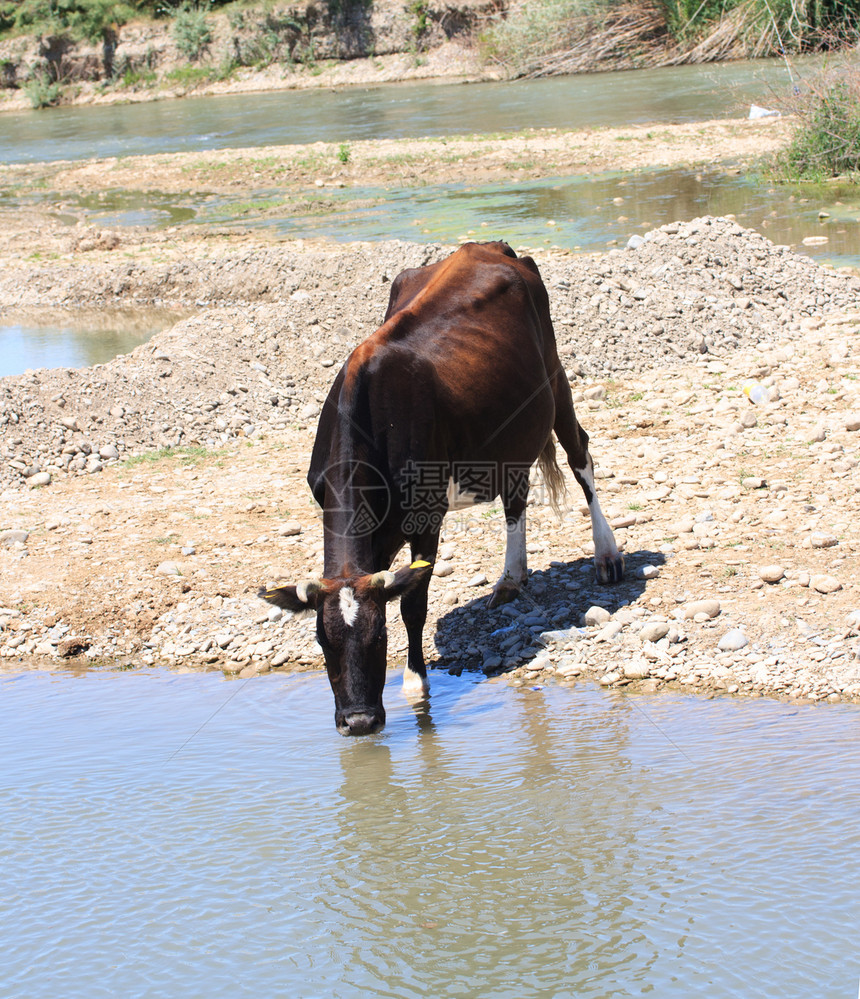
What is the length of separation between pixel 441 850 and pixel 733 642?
7.14ft

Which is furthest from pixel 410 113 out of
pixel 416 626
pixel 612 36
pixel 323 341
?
pixel 416 626

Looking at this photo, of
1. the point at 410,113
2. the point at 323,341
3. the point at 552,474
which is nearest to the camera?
the point at 552,474

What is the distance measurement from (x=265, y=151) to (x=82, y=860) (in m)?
29.6

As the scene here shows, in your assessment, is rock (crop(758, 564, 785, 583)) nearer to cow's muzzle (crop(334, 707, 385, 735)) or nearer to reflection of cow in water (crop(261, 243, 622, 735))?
reflection of cow in water (crop(261, 243, 622, 735))

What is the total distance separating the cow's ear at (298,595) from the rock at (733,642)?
2.18 m

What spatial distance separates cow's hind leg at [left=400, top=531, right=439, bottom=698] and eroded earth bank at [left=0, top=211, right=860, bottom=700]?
0.52 meters

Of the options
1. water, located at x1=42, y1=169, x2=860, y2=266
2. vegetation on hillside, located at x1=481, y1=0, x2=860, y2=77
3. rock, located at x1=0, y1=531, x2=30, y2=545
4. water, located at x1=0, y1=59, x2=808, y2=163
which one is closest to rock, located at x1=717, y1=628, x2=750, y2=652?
rock, located at x1=0, y1=531, x2=30, y2=545

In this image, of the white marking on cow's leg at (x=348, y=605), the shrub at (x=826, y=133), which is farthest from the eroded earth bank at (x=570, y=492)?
the shrub at (x=826, y=133)

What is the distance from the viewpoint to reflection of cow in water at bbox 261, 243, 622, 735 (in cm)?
486

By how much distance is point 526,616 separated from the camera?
6.41 m

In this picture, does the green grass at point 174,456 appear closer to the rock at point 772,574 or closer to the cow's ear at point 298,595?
the cow's ear at point 298,595

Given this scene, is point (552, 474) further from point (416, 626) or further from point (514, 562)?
point (416, 626)

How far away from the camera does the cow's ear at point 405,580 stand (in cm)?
487

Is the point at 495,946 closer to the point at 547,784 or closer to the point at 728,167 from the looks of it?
the point at 547,784
